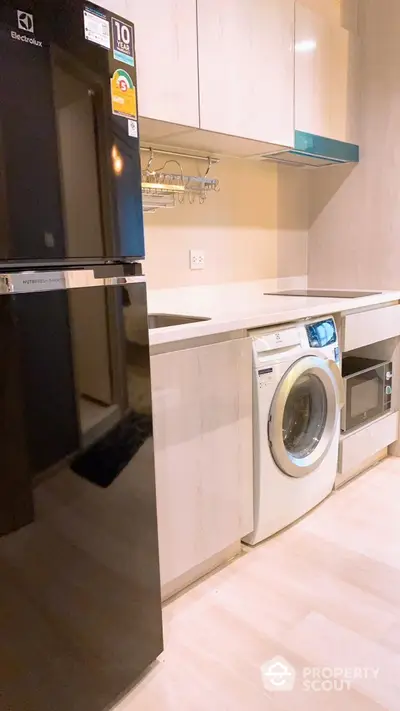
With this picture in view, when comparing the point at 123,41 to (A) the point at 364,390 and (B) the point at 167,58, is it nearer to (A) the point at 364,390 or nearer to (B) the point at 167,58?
(B) the point at 167,58

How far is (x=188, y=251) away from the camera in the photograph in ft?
8.07

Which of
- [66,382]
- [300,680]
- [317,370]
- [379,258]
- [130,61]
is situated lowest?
[300,680]

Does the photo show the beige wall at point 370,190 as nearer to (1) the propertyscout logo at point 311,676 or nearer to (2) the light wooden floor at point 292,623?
(2) the light wooden floor at point 292,623

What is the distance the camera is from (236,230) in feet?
8.89

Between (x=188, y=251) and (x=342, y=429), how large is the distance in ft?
3.74

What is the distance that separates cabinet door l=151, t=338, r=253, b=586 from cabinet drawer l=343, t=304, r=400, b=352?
2.40 feet

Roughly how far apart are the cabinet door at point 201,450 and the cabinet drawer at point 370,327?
73 cm

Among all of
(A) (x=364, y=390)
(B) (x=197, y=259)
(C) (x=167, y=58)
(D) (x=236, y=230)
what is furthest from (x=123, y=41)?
(A) (x=364, y=390)

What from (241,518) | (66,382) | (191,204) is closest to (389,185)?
(191,204)

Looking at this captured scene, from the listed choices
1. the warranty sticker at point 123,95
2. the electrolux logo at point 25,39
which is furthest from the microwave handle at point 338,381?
the electrolux logo at point 25,39

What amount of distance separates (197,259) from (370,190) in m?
1.05

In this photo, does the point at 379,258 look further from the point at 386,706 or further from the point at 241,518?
the point at 386,706

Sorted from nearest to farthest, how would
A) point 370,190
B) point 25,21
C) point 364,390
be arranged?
1. point 25,21
2. point 364,390
3. point 370,190

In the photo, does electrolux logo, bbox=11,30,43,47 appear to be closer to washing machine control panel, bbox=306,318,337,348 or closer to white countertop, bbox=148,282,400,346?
white countertop, bbox=148,282,400,346
